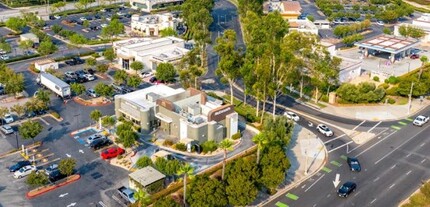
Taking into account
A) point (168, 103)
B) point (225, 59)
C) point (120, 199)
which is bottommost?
point (120, 199)

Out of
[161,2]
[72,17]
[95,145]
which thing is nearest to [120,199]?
[95,145]

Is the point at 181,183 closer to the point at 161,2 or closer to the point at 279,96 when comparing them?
the point at 279,96

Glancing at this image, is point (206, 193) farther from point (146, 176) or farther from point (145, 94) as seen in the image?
point (145, 94)

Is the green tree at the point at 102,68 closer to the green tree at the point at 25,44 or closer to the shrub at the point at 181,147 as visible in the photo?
the green tree at the point at 25,44

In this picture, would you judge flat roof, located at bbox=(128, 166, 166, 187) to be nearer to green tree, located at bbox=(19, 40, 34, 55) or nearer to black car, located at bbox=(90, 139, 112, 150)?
A: black car, located at bbox=(90, 139, 112, 150)

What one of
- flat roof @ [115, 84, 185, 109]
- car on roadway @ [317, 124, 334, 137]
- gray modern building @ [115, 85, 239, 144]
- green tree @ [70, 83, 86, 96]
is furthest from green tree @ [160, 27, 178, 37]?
car on roadway @ [317, 124, 334, 137]

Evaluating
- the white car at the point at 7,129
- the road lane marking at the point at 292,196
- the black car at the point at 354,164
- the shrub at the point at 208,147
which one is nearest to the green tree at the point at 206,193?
the road lane marking at the point at 292,196
